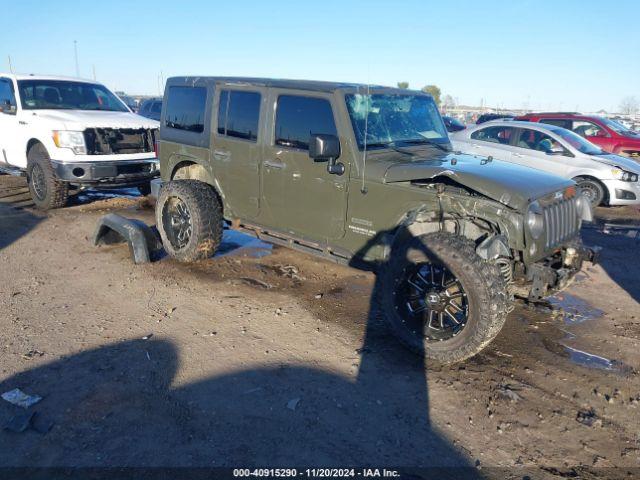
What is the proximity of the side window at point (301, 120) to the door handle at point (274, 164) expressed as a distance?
0.18 m

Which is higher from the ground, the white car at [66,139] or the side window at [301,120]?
the side window at [301,120]

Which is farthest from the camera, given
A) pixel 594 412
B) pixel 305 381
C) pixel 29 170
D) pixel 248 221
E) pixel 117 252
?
pixel 29 170

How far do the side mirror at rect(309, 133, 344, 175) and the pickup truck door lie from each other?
20.7ft

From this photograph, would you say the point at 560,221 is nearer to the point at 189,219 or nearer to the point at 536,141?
the point at 189,219

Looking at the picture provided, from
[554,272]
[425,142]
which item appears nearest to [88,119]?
[425,142]

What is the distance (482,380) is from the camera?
3.58 metres

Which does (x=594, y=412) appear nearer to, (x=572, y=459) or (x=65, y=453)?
(x=572, y=459)

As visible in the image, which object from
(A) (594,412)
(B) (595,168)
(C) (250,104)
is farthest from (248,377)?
(B) (595,168)

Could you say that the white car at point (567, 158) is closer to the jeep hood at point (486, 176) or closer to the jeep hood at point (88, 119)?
the jeep hood at point (486, 176)

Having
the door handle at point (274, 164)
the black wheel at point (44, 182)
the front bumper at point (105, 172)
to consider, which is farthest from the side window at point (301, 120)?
the black wheel at point (44, 182)

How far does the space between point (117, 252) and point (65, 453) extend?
3.79 meters

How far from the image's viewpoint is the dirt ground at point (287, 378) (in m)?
2.80

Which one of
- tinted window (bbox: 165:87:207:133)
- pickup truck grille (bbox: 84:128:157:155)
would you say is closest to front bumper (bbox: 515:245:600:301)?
tinted window (bbox: 165:87:207:133)

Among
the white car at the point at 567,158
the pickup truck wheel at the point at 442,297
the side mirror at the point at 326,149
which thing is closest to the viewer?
the pickup truck wheel at the point at 442,297
